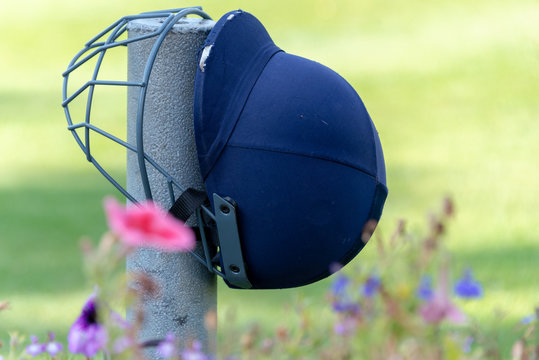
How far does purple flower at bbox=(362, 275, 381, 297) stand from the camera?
4.42 ft

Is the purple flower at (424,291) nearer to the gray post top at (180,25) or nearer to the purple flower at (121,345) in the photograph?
the purple flower at (121,345)

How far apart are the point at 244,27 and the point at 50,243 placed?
2755 mm

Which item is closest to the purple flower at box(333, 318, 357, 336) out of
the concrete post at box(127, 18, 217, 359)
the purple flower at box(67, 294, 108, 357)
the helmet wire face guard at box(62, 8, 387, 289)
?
the purple flower at box(67, 294, 108, 357)

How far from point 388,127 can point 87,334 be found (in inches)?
196

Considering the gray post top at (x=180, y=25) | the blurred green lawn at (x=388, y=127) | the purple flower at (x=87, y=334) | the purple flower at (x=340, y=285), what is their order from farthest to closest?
the blurred green lawn at (x=388, y=127)
the gray post top at (x=180, y=25)
the purple flower at (x=87, y=334)
the purple flower at (x=340, y=285)

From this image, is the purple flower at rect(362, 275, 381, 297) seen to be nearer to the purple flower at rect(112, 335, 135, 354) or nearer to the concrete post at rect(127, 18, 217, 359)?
the purple flower at rect(112, 335, 135, 354)

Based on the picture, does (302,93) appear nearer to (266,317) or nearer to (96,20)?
(266,317)

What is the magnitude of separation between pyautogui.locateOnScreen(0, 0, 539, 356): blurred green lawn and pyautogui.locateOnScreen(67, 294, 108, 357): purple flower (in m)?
0.37

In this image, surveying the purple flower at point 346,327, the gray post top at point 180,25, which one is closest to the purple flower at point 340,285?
the purple flower at point 346,327

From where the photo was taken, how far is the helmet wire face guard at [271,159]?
2043 millimetres

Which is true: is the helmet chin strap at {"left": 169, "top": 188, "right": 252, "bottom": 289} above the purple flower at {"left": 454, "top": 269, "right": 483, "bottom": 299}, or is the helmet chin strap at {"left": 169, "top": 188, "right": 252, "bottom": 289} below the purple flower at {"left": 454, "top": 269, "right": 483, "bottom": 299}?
below

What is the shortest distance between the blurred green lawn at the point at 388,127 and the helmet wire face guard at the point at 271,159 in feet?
1.35

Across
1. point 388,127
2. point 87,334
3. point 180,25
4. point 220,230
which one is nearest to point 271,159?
point 220,230

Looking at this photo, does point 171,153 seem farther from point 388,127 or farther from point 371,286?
point 388,127
